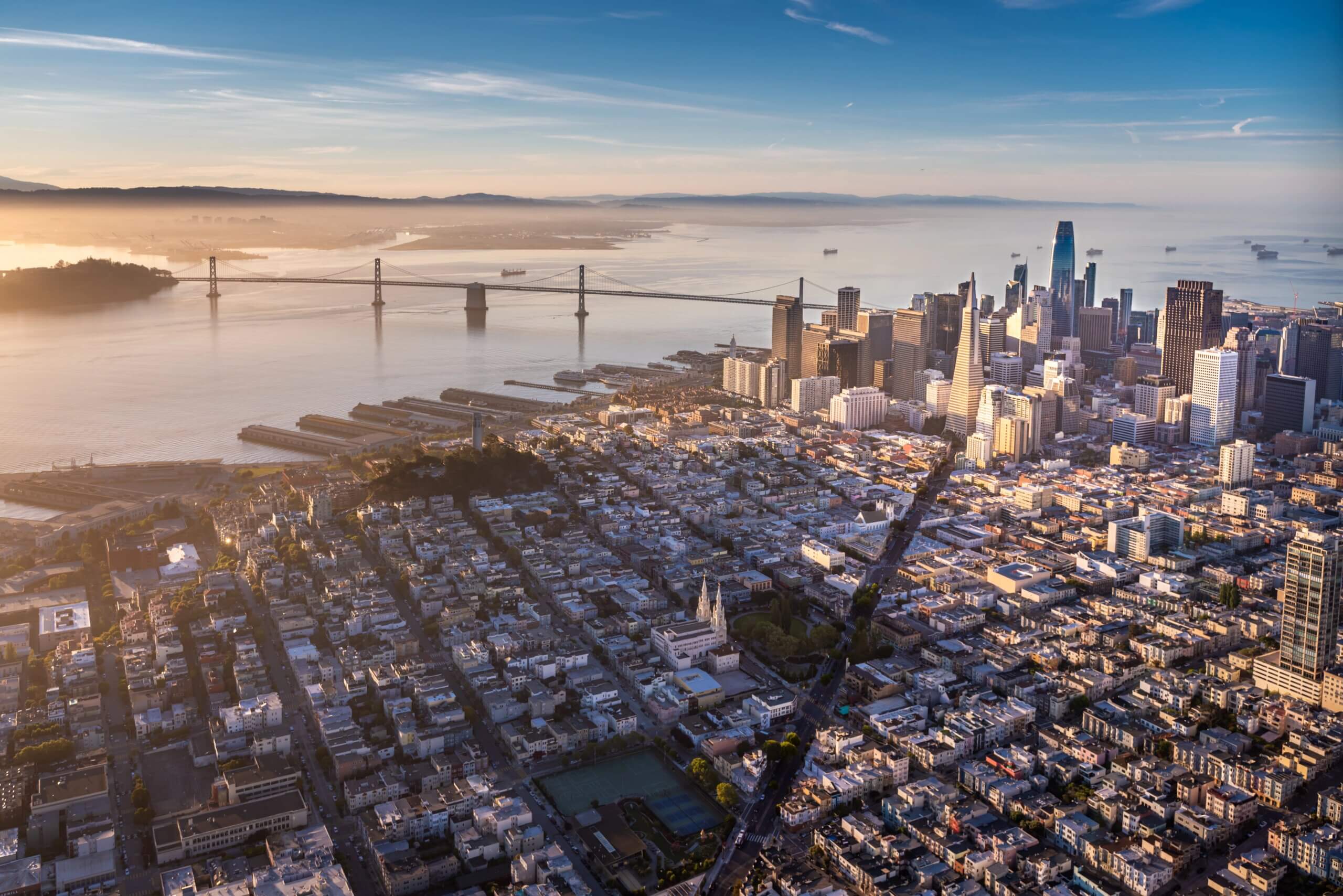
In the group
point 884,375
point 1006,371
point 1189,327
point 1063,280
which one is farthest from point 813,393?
point 1063,280

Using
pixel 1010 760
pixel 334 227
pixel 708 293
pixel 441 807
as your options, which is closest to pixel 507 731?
pixel 441 807

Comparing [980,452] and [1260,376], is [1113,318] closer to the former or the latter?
[1260,376]

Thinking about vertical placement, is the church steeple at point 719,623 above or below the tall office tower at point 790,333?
below

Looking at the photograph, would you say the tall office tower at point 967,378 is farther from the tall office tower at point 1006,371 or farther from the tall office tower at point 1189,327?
the tall office tower at point 1189,327

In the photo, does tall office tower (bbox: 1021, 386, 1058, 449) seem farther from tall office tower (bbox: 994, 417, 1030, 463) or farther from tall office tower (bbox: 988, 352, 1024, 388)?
tall office tower (bbox: 988, 352, 1024, 388)

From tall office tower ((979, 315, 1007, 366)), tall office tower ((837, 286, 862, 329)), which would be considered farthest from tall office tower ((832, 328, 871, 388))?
tall office tower ((979, 315, 1007, 366))

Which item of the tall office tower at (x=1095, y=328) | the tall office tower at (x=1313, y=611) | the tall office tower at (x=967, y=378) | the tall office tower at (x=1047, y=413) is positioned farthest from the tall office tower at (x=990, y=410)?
the tall office tower at (x=1313, y=611)

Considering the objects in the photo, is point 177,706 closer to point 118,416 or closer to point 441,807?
point 441,807
